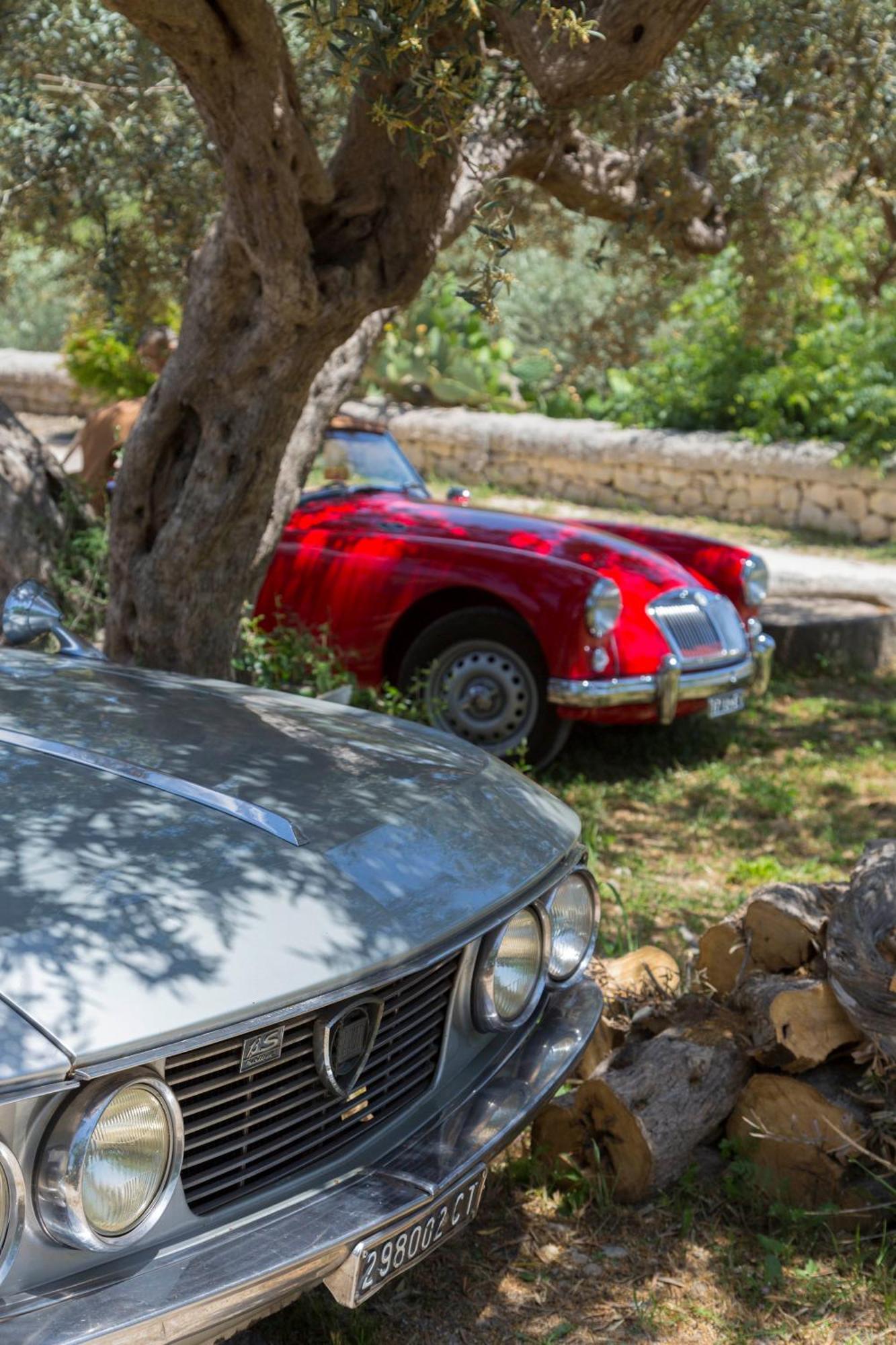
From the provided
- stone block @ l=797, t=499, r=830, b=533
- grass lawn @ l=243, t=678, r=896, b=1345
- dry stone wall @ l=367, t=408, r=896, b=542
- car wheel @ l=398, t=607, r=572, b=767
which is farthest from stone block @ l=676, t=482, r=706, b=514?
grass lawn @ l=243, t=678, r=896, b=1345

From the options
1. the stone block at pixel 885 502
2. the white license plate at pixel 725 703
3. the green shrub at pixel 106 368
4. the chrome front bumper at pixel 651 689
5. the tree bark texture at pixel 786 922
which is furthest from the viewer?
the stone block at pixel 885 502

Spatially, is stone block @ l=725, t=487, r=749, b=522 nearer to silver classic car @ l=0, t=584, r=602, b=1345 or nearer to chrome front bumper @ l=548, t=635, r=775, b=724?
chrome front bumper @ l=548, t=635, r=775, b=724

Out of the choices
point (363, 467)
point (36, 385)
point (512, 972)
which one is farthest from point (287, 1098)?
point (36, 385)

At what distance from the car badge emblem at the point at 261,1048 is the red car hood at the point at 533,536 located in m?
4.37

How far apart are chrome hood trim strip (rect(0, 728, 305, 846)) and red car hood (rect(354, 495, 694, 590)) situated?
3887 mm

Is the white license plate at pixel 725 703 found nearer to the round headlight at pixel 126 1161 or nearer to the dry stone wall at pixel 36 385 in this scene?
the round headlight at pixel 126 1161

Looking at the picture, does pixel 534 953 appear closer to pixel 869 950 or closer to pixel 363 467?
pixel 869 950

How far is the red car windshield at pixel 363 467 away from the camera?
23.5ft

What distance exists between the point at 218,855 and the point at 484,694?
162 inches

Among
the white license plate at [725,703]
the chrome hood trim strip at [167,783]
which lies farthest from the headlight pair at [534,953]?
the white license plate at [725,703]

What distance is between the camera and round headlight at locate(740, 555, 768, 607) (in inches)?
280

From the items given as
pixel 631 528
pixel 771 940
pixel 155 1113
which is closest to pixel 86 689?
pixel 155 1113

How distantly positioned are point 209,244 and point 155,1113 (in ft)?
11.3

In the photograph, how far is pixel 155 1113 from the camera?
6.02 ft
